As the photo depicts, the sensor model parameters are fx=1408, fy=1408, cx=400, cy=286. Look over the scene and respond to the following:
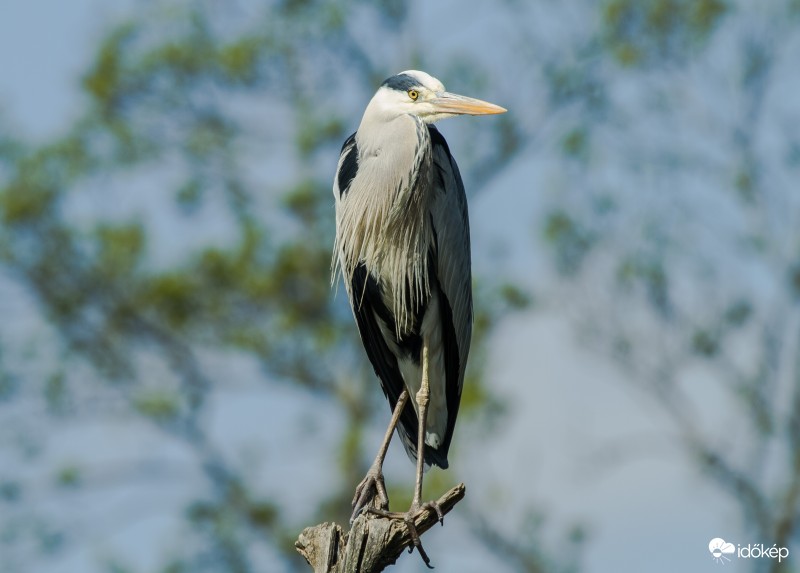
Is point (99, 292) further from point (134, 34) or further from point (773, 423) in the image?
point (773, 423)

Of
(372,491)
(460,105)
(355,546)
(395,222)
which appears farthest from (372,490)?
(460,105)

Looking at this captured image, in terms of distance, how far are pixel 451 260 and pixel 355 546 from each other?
1.75m

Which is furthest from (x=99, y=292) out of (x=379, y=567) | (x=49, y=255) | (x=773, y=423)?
(x=379, y=567)

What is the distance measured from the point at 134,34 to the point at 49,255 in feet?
9.00

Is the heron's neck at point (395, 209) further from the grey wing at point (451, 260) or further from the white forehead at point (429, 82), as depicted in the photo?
the white forehead at point (429, 82)

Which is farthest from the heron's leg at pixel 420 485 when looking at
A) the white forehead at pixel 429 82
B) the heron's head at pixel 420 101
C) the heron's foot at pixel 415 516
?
the white forehead at pixel 429 82

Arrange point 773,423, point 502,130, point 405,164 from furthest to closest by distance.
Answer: point 502,130 < point 773,423 < point 405,164

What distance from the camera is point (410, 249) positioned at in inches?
225

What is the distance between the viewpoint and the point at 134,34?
16.3m

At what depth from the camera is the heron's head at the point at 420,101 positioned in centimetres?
569

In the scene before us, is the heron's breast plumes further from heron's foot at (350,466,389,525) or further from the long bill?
heron's foot at (350,466,389,525)

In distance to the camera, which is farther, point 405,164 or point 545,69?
point 545,69

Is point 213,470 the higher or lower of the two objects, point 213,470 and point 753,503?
the higher

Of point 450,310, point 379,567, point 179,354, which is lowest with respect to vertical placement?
point 379,567
